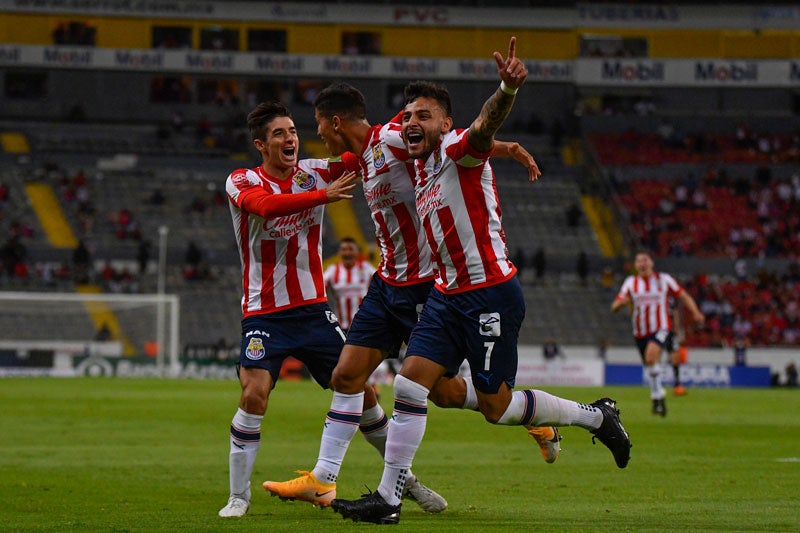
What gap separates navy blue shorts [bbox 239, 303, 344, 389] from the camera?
322 inches

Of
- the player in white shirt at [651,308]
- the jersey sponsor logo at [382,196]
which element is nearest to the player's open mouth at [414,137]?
the jersey sponsor logo at [382,196]

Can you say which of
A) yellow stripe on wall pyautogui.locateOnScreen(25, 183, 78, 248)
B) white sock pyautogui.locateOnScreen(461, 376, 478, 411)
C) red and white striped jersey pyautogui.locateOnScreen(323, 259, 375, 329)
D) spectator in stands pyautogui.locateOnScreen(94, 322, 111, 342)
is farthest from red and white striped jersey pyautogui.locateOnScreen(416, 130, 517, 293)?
yellow stripe on wall pyautogui.locateOnScreen(25, 183, 78, 248)

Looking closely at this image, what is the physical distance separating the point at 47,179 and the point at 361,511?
142ft

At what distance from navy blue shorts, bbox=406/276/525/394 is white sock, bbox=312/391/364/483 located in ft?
2.31

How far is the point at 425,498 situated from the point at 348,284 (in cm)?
1391

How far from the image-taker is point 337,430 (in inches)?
316

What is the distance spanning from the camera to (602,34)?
5441 cm

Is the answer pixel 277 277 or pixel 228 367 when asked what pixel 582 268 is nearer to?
pixel 228 367

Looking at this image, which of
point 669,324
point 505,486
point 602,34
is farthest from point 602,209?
point 505,486

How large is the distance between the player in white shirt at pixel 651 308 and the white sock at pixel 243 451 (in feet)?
43.3

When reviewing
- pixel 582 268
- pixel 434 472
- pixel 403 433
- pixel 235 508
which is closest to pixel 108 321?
pixel 582 268

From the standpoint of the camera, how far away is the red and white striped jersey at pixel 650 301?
2084 centimetres

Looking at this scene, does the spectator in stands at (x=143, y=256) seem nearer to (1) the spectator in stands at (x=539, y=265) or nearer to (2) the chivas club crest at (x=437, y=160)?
(1) the spectator in stands at (x=539, y=265)

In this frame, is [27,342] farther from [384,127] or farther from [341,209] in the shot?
[384,127]
